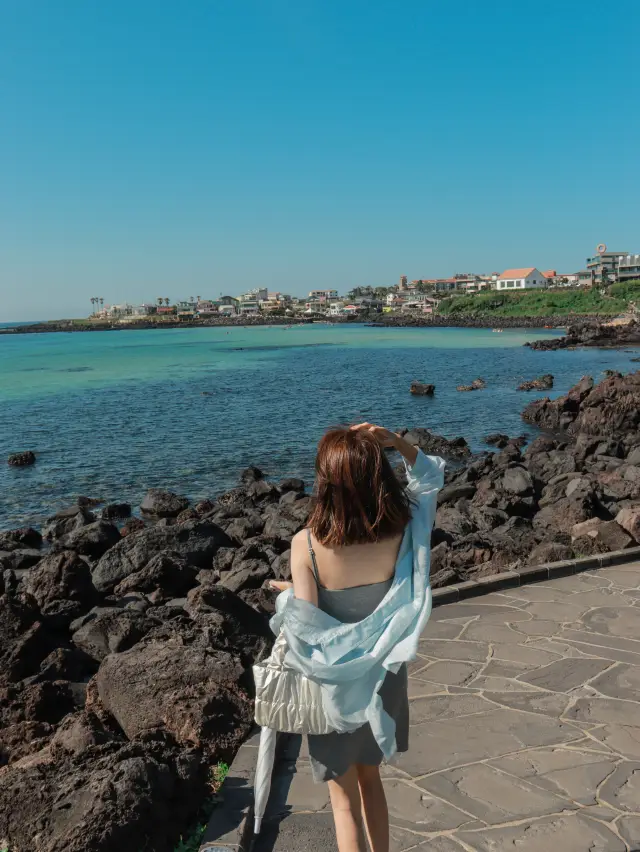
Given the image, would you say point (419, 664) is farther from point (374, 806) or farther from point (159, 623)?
point (159, 623)

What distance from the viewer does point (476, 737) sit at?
187 inches

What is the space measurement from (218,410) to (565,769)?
3462 centimetres

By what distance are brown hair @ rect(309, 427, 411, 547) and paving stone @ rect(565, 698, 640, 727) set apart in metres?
2.88

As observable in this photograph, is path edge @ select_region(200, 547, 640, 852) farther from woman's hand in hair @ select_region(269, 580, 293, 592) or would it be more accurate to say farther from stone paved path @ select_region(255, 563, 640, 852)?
woman's hand in hair @ select_region(269, 580, 293, 592)

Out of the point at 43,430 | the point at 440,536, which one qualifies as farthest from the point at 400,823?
the point at 43,430

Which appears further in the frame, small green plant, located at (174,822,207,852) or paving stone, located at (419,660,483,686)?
paving stone, located at (419,660,483,686)

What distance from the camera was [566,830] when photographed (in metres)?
3.79

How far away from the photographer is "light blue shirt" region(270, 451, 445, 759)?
9.29 feet

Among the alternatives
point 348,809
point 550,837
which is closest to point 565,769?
point 550,837

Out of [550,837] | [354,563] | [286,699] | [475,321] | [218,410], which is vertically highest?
[354,563]

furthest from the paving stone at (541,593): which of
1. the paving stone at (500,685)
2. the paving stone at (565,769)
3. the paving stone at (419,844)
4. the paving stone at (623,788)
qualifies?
the paving stone at (419,844)

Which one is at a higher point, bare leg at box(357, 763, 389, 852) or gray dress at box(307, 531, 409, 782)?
gray dress at box(307, 531, 409, 782)

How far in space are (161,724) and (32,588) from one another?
6.01m

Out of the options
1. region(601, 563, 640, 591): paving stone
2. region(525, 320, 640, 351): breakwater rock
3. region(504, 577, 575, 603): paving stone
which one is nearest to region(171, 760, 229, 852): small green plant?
region(504, 577, 575, 603): paving stone
